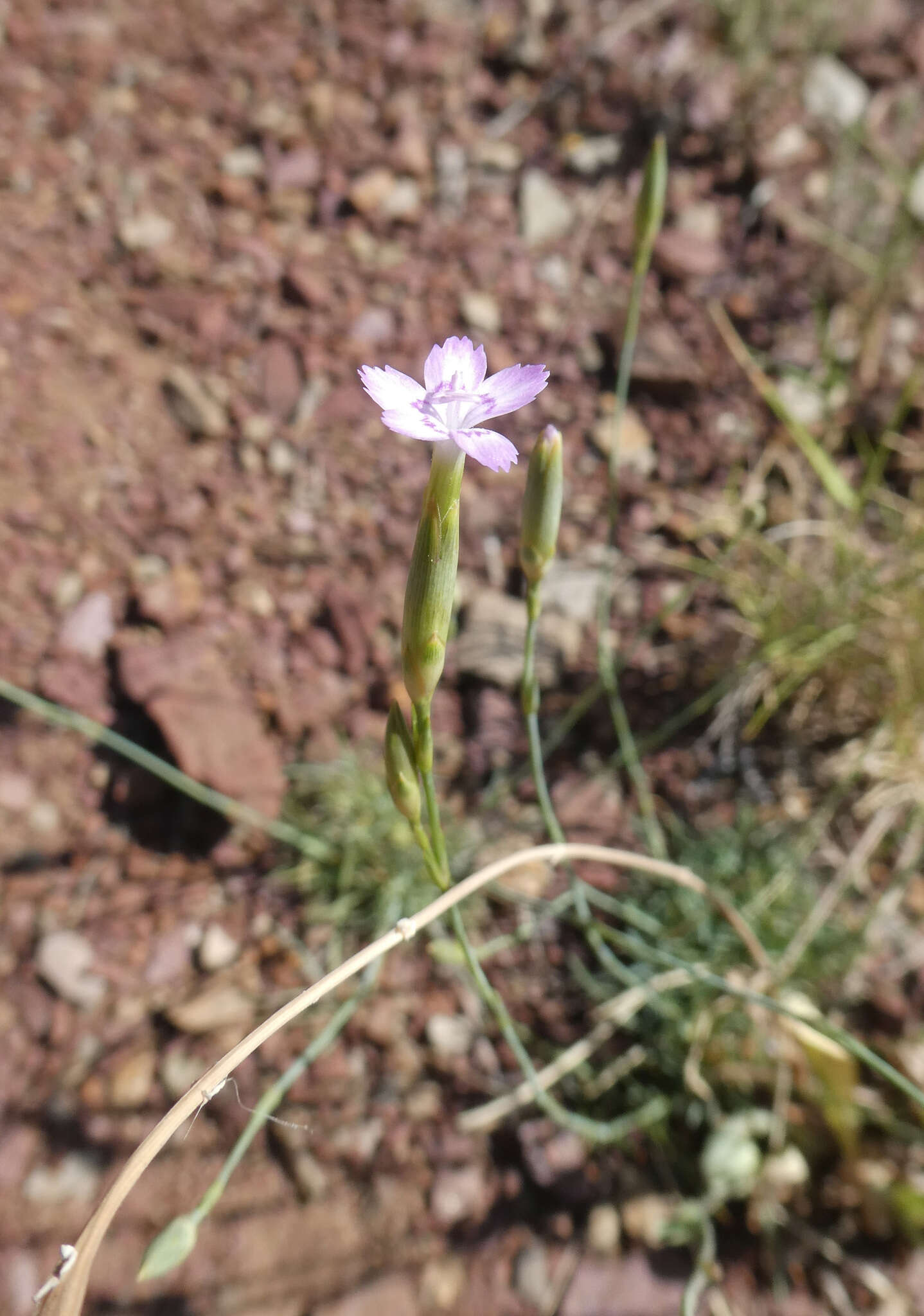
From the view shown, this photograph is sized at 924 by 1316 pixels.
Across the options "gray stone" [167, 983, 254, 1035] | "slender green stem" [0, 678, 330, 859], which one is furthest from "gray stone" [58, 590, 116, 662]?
"gray stone" [167, 983, 254, 1035]

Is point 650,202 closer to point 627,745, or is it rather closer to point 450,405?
point 450,405

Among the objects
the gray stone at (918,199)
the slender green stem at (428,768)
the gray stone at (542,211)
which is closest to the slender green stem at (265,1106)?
the slender green stem at (428,768)

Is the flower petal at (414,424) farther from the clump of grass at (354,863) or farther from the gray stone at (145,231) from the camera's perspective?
the gray stone at (145,231)

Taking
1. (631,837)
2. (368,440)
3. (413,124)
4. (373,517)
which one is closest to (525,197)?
(413,124)

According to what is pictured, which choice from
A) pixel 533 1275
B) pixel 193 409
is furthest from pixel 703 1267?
pixel 193 409

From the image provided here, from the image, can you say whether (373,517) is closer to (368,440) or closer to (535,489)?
(368,440)
